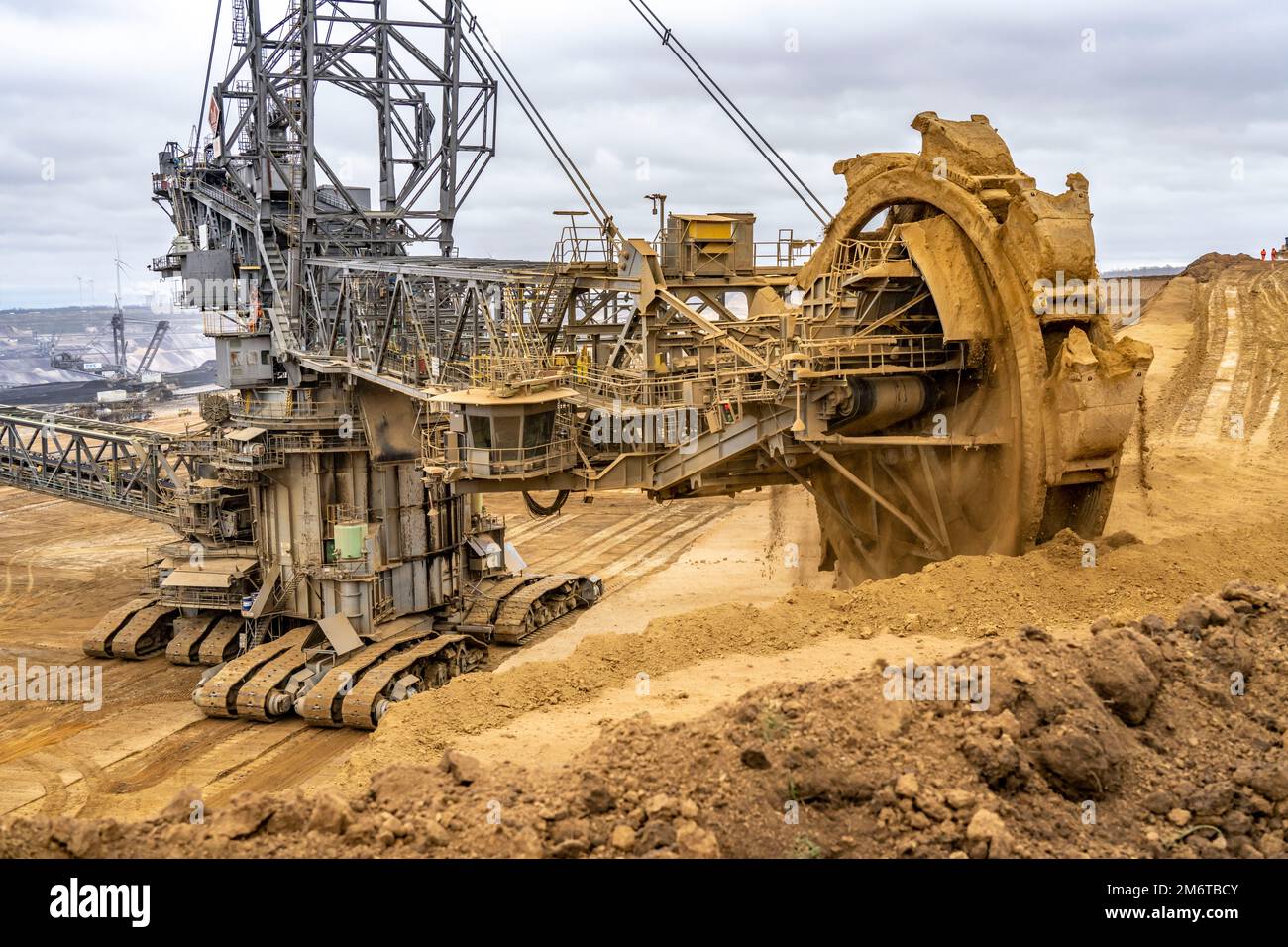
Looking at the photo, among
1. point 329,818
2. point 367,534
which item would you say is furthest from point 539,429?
point 329,818

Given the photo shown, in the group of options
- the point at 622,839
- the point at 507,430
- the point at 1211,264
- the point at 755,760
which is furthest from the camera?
the point at 1211,264

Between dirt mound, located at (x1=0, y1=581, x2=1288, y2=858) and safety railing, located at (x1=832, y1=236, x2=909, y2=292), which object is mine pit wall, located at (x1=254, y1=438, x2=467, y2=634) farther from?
dirt mound, located at (x1=0, y1=581, x2=1288, y2=858)

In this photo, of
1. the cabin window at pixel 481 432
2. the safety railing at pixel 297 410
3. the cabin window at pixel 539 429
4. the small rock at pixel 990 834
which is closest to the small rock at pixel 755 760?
the small rock at pixel 990 834

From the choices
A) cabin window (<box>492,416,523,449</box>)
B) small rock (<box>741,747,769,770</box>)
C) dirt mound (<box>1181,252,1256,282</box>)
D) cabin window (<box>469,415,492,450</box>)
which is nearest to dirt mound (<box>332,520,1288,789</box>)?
small rock (<box>741,747,769,770</box>)

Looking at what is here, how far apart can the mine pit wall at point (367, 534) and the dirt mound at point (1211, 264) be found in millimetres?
41362

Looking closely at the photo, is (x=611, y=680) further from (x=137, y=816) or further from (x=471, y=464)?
(x=137, y=816)

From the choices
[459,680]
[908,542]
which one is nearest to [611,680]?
[459,680]

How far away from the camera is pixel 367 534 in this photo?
3047 centimetres

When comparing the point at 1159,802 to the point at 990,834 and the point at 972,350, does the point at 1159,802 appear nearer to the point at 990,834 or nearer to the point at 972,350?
the point at 990,834

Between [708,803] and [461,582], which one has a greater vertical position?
[708,803]

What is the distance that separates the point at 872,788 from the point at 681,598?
86.0 feet

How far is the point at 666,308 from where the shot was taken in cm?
2277

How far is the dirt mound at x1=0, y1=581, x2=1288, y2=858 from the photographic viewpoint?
313 inches

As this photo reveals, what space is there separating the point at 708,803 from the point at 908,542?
44.9 ft
